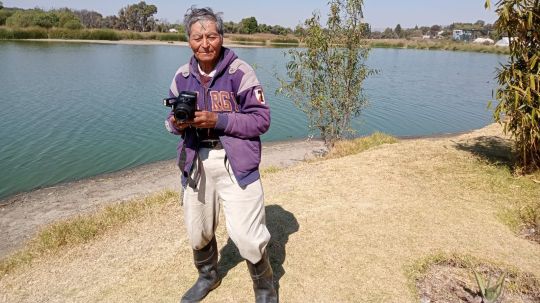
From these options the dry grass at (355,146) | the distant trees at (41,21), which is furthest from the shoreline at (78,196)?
the distant trees at (41,21)

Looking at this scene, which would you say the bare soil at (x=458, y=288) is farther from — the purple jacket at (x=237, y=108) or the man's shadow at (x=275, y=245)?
the purple jacket at (x=237, y=108)

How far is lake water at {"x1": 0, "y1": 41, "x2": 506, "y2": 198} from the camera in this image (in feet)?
39.4

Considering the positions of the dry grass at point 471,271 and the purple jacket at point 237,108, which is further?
the dry grass at point 471,271

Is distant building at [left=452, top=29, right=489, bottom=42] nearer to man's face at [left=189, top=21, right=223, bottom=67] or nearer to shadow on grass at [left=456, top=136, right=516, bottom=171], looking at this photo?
shadow on grass at [left=456, top=136, right=516, bottom=171]

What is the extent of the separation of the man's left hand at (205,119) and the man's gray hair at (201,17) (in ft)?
2.09

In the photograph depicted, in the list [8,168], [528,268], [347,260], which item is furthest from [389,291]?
[8,168]

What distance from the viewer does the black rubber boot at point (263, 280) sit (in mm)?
3151

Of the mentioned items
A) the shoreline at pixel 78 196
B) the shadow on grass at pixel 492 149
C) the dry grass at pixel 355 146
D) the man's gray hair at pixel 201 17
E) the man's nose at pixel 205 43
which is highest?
the man's gray hair at pixel 201 17

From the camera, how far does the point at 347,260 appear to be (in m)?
4.15

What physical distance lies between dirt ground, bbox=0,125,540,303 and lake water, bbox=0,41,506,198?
236 centimetres

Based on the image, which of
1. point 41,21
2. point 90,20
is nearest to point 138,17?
point 90,20

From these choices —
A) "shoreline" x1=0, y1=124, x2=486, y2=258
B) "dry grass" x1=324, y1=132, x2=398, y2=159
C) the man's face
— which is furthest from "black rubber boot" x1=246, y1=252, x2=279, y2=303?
"dry grass" x1=324, y1=132, x2=398, y2=159

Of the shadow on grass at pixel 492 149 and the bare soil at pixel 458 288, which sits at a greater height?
the shadow on grass at pixel 492 149

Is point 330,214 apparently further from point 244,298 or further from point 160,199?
point 160,199
